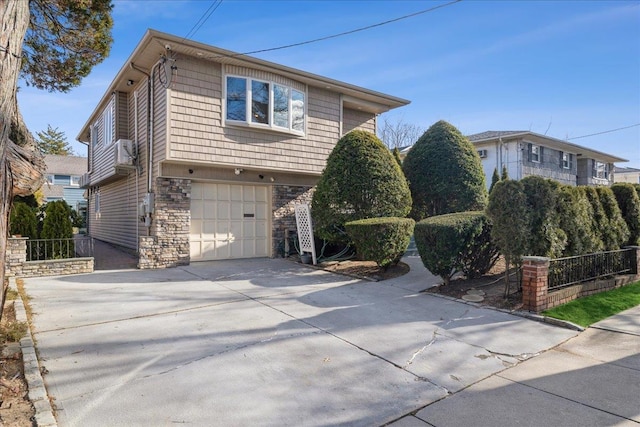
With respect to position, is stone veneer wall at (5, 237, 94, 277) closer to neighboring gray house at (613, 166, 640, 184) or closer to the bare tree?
the bare tree

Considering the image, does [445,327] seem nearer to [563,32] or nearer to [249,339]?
[249,339]

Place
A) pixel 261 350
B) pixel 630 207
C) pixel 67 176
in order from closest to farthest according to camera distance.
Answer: pixel 261 350, pixel 630 207, pixel 67 176

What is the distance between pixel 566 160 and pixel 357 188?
24763mm

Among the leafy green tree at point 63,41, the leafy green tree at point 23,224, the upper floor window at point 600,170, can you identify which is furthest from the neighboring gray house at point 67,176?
the upper floor window at point 600,170

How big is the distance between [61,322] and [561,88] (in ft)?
61.8

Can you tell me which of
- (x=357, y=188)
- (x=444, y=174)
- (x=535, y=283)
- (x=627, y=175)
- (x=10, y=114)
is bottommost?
(x=535, y=283)

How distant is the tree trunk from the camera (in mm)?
3508

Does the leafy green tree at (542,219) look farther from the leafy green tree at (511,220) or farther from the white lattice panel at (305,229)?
the white lattice panel at (305,229)

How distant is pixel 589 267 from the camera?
23.3 feet

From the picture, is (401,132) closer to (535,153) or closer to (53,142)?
(535,153)

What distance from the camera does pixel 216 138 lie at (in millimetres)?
9930

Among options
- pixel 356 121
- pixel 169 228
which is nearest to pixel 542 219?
pixel 169 228

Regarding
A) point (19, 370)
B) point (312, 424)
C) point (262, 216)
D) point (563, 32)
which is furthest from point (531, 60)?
point (19, 370)

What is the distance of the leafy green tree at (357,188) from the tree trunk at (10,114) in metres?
6.28
